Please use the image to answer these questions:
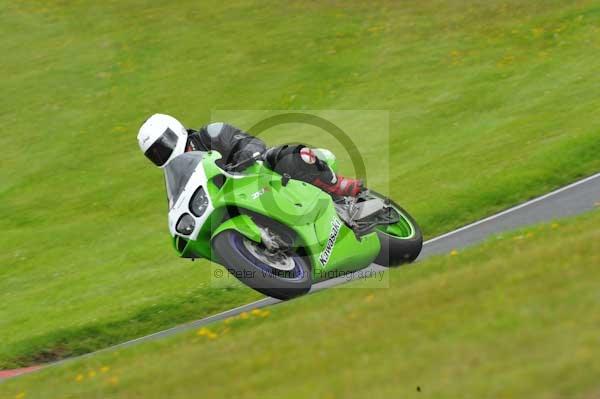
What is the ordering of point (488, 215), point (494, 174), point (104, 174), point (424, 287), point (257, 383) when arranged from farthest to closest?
point (104, 174)
point (494, 174)
point (488, 215)
point (424, 287)
point (257, 383)

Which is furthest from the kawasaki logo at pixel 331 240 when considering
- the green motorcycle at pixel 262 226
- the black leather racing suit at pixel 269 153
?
the black leather racing suit at pixel 269 153

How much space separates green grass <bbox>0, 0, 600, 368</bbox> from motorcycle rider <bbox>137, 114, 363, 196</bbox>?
2.62 metres

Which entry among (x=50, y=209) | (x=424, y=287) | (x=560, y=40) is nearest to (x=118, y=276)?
(x=50, y=209)

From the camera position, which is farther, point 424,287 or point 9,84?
point 9,84

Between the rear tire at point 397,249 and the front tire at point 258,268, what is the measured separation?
141cm

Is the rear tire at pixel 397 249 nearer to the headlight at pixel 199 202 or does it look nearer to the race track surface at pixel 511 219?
the race track surface at pixel 511 219

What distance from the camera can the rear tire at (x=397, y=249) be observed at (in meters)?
11.2

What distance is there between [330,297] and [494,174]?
22.3 feet

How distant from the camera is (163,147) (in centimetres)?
1059

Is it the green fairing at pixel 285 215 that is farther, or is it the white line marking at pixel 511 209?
the white line marking at pixel 511 209

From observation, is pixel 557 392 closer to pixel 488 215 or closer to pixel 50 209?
pixel 488 215

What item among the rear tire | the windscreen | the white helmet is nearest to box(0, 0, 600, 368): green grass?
the rear tire

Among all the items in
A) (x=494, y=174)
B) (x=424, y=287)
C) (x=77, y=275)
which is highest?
(x=424, y=287)

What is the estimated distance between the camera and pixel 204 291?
43.4 feet
